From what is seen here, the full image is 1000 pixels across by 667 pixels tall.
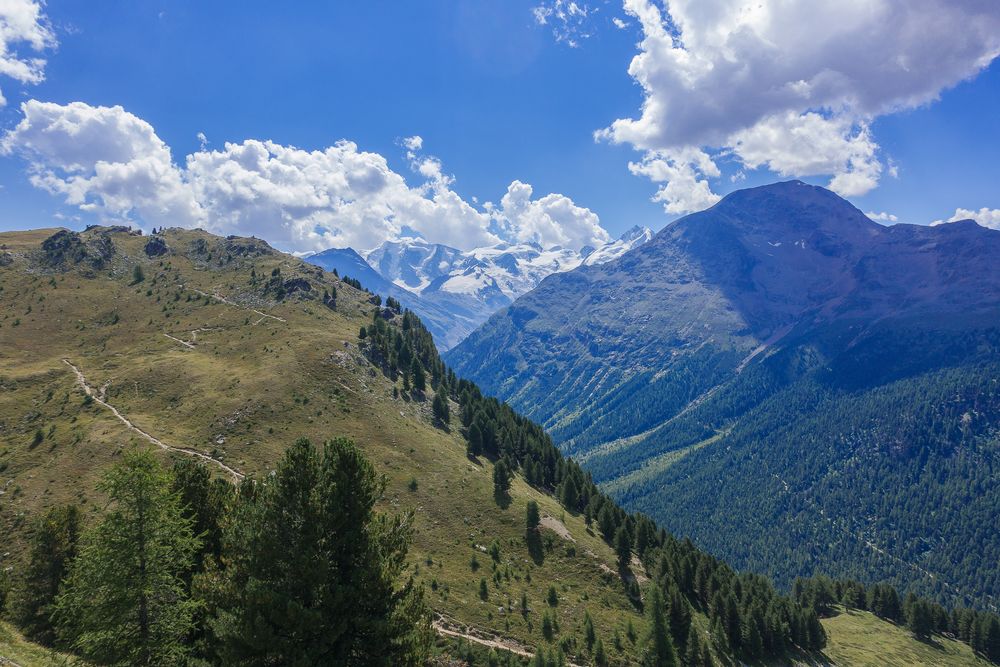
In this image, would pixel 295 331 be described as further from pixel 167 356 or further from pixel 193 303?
pixel 193 303

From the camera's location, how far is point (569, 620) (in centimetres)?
6681

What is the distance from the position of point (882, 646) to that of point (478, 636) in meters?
119

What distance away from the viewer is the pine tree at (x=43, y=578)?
40500 millimetres

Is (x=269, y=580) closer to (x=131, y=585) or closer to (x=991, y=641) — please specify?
(x=131, y=585)

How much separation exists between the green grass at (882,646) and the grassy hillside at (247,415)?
66.3m

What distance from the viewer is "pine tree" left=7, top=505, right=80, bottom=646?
40.5 metres

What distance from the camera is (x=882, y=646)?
4690 inches

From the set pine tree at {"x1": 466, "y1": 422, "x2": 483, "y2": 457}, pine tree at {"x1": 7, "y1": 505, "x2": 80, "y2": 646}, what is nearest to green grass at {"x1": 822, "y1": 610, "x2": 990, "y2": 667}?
pine tree at {"x1": 466, "y1": 422, "x2": 483, "y2": 457}

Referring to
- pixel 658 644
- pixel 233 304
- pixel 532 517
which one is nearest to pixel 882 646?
pixel 532 517

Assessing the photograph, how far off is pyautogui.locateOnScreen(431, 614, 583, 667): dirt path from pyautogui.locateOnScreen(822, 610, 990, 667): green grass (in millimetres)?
78508

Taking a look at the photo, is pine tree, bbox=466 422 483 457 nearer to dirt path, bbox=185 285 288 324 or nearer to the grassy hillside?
the grassy hillside

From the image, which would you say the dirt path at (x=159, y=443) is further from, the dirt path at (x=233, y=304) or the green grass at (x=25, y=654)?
the dirt path at (x=233, y=304)

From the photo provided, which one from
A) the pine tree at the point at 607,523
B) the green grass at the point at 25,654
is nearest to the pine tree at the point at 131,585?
the green grass at the point at 25,654

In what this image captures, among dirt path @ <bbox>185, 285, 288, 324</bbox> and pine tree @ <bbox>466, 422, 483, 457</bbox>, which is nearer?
pine tree @ <bbox>466, 422, 483, 457</bbox>
